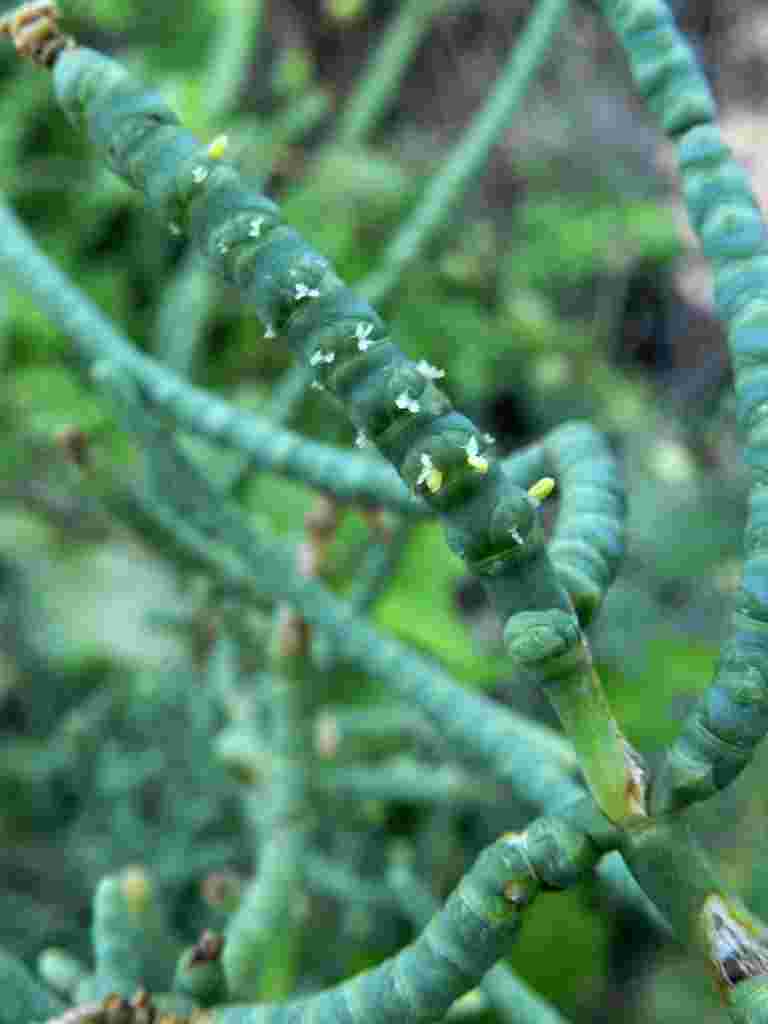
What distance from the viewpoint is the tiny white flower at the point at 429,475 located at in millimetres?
272

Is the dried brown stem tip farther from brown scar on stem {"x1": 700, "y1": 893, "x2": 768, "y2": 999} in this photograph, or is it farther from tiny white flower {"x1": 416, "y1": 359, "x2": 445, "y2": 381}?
brown scar on stem {"x1": 700, "y1": 893, "x2": 768, "y2": 999}

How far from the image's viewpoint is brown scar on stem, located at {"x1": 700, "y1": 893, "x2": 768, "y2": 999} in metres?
0.31

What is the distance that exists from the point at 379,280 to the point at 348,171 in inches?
34.1

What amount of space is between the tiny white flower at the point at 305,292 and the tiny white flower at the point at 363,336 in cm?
1

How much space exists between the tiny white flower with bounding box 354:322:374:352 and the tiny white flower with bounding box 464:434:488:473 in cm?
3

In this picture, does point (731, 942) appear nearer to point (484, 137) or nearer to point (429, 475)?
point (429, 475)

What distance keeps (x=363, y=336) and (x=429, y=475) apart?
0.03 meters

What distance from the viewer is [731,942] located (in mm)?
310

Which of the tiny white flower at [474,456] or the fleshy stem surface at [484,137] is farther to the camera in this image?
the fleshy stem surface at [484,137]

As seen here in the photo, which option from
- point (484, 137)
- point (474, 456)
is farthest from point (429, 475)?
point (484, 137)

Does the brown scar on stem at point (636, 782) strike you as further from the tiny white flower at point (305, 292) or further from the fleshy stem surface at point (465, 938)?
the tiny white flower at point (305, 292)

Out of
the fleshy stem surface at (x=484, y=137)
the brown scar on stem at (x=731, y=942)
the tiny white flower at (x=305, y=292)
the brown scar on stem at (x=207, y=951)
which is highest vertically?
the fleshy stem surface at (x=484, y=137)

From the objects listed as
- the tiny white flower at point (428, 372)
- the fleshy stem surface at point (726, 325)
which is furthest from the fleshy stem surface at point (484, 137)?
A: the tiny white flower at point (428, 372)

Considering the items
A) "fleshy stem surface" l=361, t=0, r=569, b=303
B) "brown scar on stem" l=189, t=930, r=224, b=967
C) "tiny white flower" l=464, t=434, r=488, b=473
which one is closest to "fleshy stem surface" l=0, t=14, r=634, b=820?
"tiny white flower" l=464, t=434, r=488, b=473
